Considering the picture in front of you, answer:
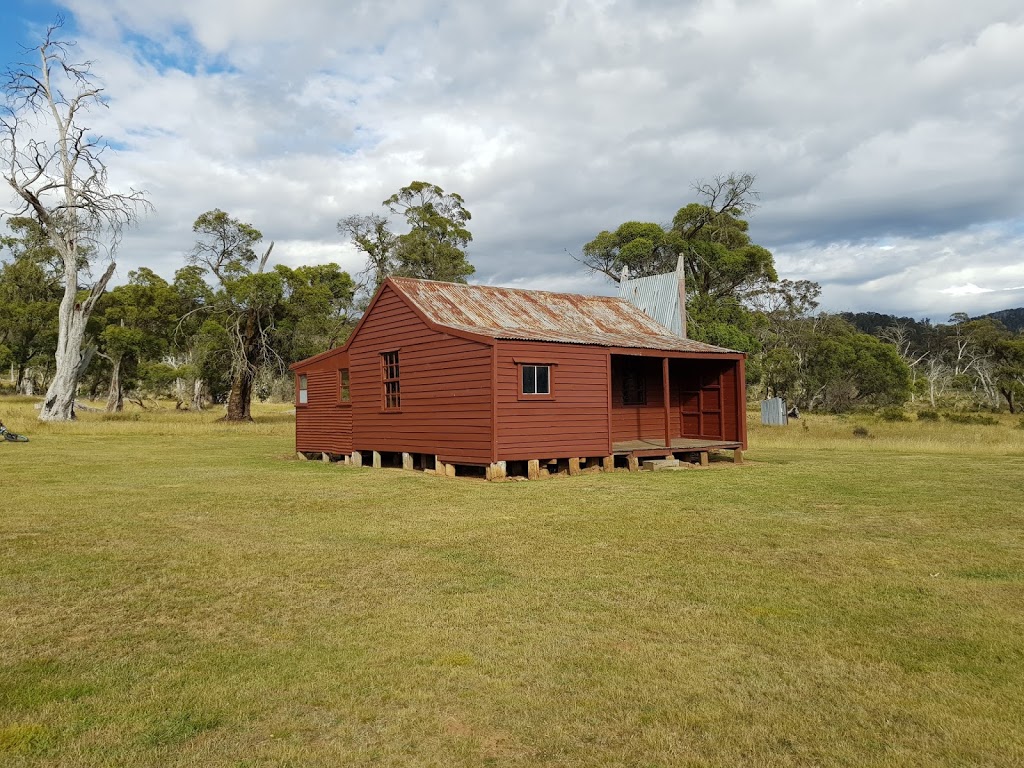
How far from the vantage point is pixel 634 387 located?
21875 millimetres

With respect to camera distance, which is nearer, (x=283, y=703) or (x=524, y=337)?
(x=283, y=703)

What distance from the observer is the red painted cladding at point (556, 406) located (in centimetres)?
1644

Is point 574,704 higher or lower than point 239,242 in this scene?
lower

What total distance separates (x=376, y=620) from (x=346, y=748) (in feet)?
6.95

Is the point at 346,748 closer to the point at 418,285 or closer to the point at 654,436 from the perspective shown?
the point at 418,285

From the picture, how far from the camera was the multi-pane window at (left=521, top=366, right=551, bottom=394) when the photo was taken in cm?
1686

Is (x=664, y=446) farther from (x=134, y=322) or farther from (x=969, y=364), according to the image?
(x=969, y=364)

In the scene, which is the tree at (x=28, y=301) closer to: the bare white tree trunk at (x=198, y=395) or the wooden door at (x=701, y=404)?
the bare white tree trunk at (x=198, y=395)

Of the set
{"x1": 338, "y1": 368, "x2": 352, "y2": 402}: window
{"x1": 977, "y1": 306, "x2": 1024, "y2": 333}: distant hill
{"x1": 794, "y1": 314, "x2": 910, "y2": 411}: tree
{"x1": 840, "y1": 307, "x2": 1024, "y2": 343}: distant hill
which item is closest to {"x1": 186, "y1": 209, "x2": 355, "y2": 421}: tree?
{"x1": 338, "y1": 368, "x2": 352, "y2": 402}: window

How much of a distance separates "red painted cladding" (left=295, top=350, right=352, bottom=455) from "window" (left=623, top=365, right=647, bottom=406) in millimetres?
7713

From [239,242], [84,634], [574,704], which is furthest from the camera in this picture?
[239,242]

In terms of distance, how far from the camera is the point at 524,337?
16531 millimetres

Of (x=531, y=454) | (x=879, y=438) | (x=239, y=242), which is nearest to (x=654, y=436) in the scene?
(x=531, y=454)

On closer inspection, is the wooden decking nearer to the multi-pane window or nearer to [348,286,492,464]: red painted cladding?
the multi-pane window
